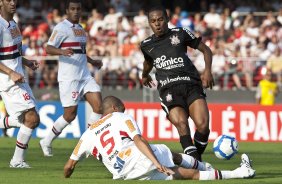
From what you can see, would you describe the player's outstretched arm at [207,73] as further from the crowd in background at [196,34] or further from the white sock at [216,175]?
the crowd in background at [196,34]

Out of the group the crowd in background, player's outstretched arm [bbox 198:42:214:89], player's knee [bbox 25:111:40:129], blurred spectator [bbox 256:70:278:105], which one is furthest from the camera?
the crowd in background

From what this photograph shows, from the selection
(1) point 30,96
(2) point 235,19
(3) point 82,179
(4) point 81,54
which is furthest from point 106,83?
(3) point 82,179

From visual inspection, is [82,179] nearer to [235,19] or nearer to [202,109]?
[202,109]

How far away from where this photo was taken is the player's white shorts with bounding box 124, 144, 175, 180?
38.0ft

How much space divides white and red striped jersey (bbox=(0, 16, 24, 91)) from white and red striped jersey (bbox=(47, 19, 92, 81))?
98.8 inches

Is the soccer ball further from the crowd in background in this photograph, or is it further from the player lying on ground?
the crowd in background

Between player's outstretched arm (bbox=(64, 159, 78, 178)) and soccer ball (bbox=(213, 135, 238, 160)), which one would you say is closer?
player's outstretched arm (bbox=(64, 159, 78, 178))

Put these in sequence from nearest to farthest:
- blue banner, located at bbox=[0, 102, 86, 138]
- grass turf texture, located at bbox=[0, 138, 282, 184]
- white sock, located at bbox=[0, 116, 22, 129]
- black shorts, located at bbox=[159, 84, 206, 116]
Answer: grass turf texture, located at bbox=[0, 138, 282, 184] < black shorts, located at bbox=[159, 84, 206, 116] < white sock, located at bbox=[0, 116, 22, 129] < blue banner, located at bbox=[0, 102, 86, 138]

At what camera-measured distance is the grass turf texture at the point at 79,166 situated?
40.8 feet

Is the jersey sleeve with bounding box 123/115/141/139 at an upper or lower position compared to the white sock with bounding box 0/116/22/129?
upper

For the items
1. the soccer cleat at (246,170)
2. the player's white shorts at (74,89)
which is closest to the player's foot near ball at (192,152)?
the soccer cleat at (246,170)

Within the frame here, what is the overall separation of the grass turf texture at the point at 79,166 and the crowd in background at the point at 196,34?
24.3 feet

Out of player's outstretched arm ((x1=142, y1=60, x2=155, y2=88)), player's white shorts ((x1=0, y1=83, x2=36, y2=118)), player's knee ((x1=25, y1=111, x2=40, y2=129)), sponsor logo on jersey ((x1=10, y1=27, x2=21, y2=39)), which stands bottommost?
player's knee ((x1=25, y1=111, x2=40, y2=129))

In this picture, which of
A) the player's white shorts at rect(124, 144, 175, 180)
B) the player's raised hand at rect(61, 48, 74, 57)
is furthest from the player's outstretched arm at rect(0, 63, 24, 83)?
the player's white shorts at rect(124, 144, 175, 180)
